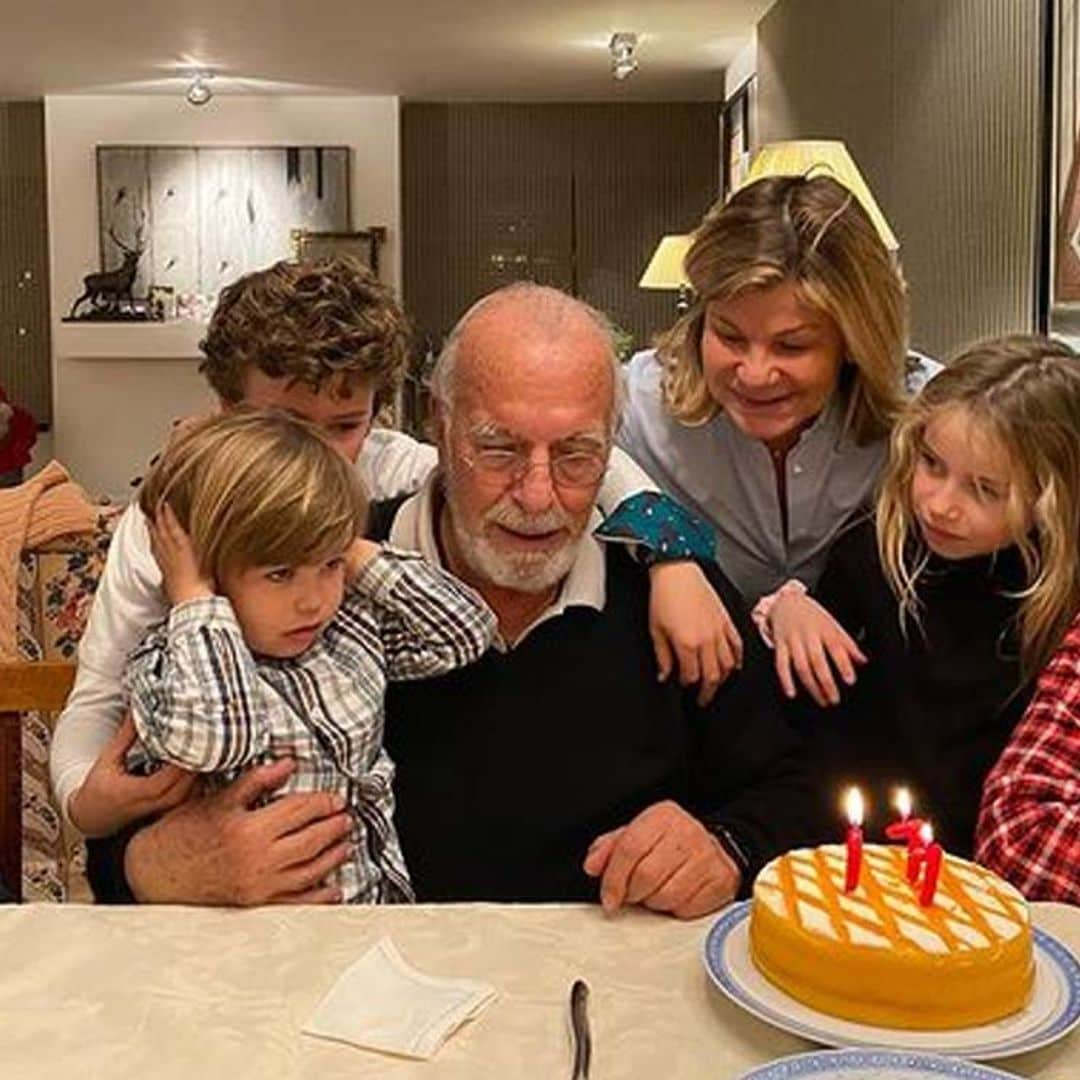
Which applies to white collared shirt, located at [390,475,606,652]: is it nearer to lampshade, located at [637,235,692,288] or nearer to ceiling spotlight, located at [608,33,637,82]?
lampshade, located at [637,235,692,288]

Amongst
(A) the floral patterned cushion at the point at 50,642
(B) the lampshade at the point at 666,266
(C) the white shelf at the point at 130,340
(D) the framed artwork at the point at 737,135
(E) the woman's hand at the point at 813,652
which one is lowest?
(A) the floral patterned cushion at the point at 50,642

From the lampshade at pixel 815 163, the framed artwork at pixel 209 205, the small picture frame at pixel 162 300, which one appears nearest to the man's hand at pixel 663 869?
the lampshade at pixel 815 163

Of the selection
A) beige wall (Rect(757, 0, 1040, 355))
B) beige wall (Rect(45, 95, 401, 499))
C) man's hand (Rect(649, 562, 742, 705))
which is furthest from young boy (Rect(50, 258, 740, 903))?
beige wall (Rect(45, 95, 401, 499))

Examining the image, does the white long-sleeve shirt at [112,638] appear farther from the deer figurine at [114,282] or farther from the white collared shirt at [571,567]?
the deer figurine at [114,282]

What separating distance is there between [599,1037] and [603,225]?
29.3 feet

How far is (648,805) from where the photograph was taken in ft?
5.78

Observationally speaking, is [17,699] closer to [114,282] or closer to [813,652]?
[813,652]

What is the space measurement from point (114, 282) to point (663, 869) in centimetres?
822

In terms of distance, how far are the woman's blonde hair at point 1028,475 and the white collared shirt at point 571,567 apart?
1.16 feet

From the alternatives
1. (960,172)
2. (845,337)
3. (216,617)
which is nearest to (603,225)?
(960,172)

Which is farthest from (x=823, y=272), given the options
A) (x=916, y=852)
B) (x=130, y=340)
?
(x=130, y=340)

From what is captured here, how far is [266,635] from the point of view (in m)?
1.51

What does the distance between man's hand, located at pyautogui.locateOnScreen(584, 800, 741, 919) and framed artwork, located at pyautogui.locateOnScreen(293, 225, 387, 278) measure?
8.08m

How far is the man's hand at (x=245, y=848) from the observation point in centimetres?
138
